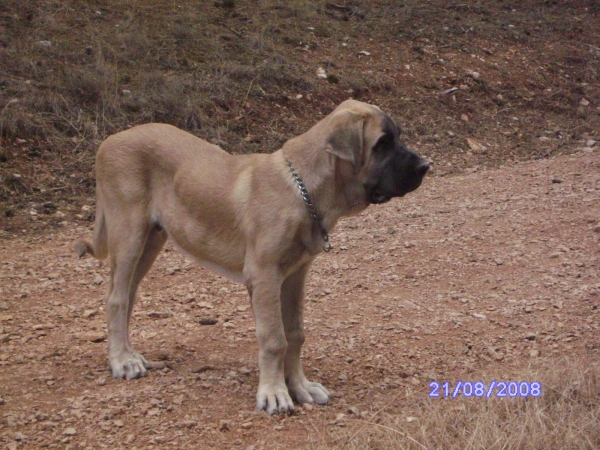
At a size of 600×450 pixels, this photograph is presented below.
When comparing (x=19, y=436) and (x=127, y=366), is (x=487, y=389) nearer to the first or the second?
(x=127, y=366)

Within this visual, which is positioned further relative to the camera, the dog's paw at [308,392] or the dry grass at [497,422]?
the dog's paw at [308,392]

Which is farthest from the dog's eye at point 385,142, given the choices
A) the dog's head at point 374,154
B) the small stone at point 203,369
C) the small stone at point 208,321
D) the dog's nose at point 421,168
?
the small stone at point 208,321

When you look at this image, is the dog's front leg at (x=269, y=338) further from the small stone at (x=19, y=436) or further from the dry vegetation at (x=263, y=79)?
the dry vegetation at (x=263, y=79)

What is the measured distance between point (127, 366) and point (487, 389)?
7.31 feet

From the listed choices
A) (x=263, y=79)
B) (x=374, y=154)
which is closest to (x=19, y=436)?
(x=374, y=154)

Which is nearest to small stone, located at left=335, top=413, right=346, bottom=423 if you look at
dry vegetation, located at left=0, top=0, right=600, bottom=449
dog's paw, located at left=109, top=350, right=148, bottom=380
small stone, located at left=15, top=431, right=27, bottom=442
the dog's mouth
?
the dog's mouth

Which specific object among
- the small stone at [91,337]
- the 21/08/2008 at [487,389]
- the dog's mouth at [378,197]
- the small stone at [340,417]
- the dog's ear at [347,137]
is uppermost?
the dog's ear at [347,137]

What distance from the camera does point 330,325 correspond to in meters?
5.84

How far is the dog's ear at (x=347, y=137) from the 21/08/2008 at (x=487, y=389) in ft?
4.89

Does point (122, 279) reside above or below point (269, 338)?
below

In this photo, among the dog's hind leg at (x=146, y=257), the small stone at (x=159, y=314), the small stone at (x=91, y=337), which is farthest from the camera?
the small stone at (x=159, y=314)

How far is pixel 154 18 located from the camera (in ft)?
42.0

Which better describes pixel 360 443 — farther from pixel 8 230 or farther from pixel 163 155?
pixel 8 230

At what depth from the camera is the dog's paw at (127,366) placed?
15.9 ft
